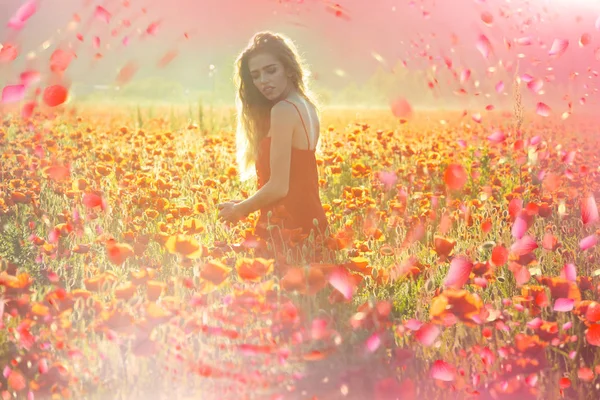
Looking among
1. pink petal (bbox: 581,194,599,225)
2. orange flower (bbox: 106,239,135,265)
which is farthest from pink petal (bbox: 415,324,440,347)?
pink petal (bbox: 581,194,599,225)

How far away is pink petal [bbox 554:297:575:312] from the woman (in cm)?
82

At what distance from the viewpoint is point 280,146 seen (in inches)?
95.7

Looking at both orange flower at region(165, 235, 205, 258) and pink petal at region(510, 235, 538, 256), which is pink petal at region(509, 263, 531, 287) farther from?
orange flower at region(165, 235, 205, 258)

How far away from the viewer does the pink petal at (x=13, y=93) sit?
2.66 meters

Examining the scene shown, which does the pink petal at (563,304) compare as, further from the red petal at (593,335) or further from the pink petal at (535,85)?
the pink petal at (535,85)

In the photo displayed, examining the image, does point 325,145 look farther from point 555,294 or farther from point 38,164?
point 555,294

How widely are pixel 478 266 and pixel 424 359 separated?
33cm

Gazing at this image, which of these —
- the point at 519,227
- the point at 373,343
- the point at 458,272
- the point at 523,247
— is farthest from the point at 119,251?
the point at 519,227

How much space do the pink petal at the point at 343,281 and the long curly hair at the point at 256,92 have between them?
0.65 metres

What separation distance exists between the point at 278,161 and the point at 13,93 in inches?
43.8

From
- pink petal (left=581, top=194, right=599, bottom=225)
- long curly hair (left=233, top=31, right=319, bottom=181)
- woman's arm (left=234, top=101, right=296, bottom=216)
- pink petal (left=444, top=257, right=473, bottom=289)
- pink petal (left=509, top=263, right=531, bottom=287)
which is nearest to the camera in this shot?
pink petal (left=444, top=257, right=473, bottom=289)

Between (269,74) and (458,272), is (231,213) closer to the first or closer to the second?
(269,74)

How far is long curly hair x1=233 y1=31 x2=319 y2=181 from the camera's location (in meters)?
2.52

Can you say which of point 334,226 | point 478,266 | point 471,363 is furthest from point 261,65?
point 471,363
